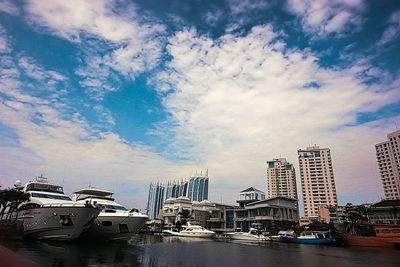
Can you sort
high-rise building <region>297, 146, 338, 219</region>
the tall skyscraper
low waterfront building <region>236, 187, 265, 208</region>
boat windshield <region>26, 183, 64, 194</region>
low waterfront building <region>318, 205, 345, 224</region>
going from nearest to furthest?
boat windshield <region>26, 183, 64, 194</region> → low waterfront building <region>318, 205, 345, 224</region> → high-rise building <region>297, 146, 338, 219</region> → low waterfront building <region>236, 187, 265, 208</region> → the tall skyscraper

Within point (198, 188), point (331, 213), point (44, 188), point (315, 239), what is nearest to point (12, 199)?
point (44, 188)

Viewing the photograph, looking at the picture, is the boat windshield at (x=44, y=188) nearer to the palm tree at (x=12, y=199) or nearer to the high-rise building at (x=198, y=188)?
the palm tree at (x=12, y=199)

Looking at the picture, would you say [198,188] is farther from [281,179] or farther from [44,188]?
[44,188]

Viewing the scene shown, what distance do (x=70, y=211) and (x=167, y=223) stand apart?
109242mm

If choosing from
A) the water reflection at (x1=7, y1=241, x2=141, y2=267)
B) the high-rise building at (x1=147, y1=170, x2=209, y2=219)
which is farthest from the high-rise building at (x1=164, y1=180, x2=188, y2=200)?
the water reflection at (x1=7, y1=241, x2=141, y2=267)

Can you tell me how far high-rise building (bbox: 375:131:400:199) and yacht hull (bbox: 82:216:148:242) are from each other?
147m

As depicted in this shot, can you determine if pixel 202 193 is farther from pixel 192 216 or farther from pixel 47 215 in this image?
pixel 47 215

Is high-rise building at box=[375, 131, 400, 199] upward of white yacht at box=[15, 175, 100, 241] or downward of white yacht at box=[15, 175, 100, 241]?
upward

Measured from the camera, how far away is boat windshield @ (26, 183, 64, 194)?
40.1 m

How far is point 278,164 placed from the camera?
7131 inches

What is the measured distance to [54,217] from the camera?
105 ft

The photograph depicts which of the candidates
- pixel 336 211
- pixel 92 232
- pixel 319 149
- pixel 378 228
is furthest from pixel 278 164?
pixel 92 232

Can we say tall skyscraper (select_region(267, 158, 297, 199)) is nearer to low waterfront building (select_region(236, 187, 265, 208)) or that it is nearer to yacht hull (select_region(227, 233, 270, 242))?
low waterfront building (select_region(236, 187, 265, 208))

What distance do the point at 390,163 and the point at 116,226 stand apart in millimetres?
154940
